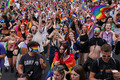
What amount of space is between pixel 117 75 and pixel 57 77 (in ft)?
3.52

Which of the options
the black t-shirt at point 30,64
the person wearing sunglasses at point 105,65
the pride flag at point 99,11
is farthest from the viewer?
the pride flag at point 99,11

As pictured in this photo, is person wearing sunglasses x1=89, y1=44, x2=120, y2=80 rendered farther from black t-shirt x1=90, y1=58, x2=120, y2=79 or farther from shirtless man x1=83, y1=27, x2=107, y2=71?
shirtless man x1=83, y1=27, x2=107, y2=71

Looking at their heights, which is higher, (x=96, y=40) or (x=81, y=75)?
(x=96, y=40)

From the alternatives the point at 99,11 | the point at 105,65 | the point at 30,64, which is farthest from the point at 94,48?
the point at 99,11

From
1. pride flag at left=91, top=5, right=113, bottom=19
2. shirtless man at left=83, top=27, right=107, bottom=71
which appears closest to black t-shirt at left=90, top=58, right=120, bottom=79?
shirtless man at left=83, top=27, right=107, bottom=71

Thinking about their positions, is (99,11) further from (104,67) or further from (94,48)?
(104,67)

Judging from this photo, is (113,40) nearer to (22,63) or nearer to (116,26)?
(116,26)

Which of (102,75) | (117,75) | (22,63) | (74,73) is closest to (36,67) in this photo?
(22,63)

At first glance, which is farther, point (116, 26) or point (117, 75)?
point (116, 26)

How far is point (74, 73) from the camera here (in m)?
2.82

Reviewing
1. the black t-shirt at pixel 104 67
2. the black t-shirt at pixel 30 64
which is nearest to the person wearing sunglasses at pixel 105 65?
the black t-shirt at pixel 104 67

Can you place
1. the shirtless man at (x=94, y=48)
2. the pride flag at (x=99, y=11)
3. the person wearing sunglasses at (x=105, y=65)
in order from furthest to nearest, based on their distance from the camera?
the pride flag at (x=99, y=11), the shirtless man at (x=94, y=48), the person wearing sunglasses at (x=105, y=65)

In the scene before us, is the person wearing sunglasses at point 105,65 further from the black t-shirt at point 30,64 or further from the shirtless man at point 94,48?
the black t-shirt at point 30,64

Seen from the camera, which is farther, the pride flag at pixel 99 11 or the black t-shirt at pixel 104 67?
the pride flag at pixel 99 11
